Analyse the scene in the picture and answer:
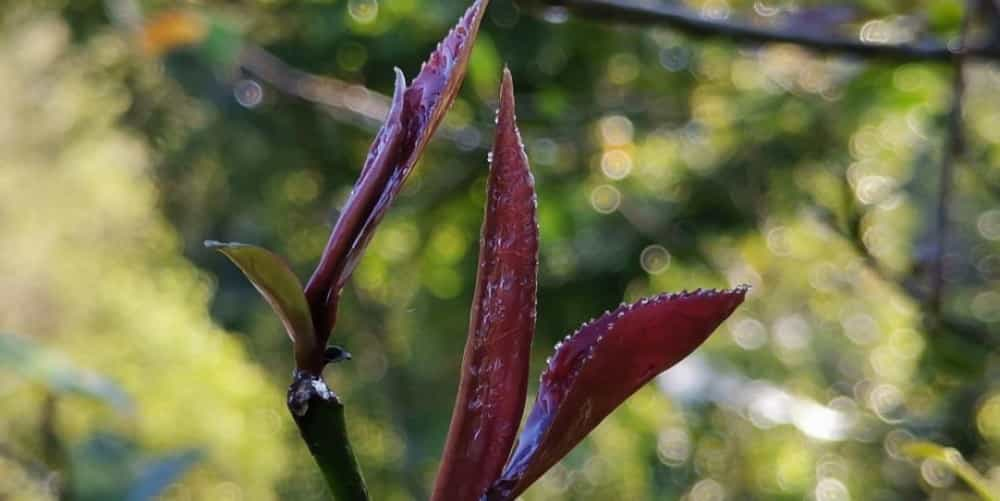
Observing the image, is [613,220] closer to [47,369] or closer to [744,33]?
[744,33]

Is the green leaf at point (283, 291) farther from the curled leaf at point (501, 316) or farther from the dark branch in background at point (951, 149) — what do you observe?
the dark branch in background at point (951, 149)

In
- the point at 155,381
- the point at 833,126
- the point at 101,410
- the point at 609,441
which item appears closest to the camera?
the point at 833,126

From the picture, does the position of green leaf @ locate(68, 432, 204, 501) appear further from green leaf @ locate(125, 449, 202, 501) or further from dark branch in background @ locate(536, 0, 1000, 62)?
dark branch in background @ locate(536, 0, 1000, 62)

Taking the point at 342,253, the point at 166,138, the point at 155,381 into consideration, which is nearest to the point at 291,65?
the point at 166,138

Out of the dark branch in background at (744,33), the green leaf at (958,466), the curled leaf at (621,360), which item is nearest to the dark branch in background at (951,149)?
the dark branch in background at (744,33)

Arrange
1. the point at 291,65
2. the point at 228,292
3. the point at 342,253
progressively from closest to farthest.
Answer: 1. the point at 342,253
2. the point at 291,65
3. the point at 228,292

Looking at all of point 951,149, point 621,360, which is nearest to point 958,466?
point 621,360

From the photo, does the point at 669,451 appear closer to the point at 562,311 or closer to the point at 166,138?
the point at 562,311
